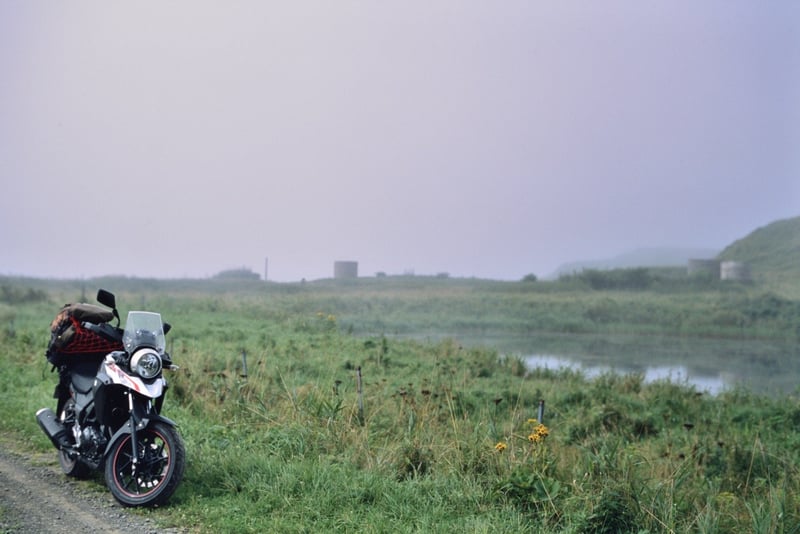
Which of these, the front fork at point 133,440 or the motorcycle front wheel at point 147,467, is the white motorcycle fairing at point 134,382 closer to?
the front fork at point 133,440

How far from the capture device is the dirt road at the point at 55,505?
486cm

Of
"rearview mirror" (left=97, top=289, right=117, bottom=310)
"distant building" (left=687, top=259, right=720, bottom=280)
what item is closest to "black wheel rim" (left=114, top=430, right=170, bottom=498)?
"rearview mirror" (left=97, top=289, right=117, bottom=310)

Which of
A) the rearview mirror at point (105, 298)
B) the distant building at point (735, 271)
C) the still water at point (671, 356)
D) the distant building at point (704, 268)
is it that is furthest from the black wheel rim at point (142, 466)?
the distant building at point (704, 268)

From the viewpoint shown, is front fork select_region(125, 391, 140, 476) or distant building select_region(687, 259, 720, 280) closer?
front fork select_region(125, 391, 140, 476)

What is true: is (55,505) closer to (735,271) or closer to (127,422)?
(127,422)

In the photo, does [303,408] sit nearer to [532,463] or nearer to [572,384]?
[532,463]

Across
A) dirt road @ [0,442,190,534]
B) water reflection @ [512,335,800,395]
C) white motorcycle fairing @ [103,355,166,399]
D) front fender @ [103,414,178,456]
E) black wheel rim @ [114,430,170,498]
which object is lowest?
water reflection @ [512,335,800,395]

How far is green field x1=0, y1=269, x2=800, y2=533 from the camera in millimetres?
5316

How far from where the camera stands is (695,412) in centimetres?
1377

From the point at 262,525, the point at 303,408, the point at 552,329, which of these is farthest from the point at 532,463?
the point at 552,329

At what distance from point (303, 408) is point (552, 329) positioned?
111 ft

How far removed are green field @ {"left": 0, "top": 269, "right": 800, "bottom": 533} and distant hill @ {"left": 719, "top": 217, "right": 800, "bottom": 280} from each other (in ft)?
122

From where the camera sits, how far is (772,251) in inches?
2135

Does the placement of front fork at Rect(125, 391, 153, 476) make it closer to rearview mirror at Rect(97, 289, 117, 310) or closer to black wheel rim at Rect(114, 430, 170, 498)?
black wheel rim at Rect(114, 430, 170, 498)
